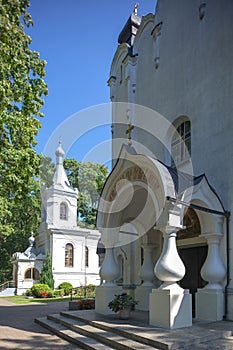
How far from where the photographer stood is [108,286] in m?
11.1

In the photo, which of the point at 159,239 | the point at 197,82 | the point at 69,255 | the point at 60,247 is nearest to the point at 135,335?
the point at 159,239

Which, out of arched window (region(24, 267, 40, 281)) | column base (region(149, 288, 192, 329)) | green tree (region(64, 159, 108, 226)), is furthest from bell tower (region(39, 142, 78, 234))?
column base (region(149, 288, 192, 329))

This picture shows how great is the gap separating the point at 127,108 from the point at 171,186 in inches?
315

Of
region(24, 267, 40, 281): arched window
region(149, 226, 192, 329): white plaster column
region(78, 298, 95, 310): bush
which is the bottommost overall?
region(24, 267, 40, 281): arched window

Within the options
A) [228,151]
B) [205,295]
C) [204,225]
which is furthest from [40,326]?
[228,151]

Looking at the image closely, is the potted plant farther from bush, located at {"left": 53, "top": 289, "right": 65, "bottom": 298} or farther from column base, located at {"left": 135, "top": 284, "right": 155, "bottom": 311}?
bush, located at {"left": 53, "top": 289, "right": 65, "bottom": 298}

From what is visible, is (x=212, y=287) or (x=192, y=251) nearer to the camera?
(x=212, y=287)

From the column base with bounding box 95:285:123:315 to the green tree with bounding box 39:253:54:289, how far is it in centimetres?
1805

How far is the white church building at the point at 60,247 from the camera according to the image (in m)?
30.4

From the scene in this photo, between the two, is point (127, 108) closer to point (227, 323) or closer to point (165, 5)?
point (165, 5)

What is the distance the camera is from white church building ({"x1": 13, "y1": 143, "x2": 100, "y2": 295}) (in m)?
30.4

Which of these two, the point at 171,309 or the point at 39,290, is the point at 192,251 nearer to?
the point at 171,309

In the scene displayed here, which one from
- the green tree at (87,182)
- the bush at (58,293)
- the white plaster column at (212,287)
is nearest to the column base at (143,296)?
the white plaster column at (212,287)

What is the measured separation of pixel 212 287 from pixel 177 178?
2.98 m
